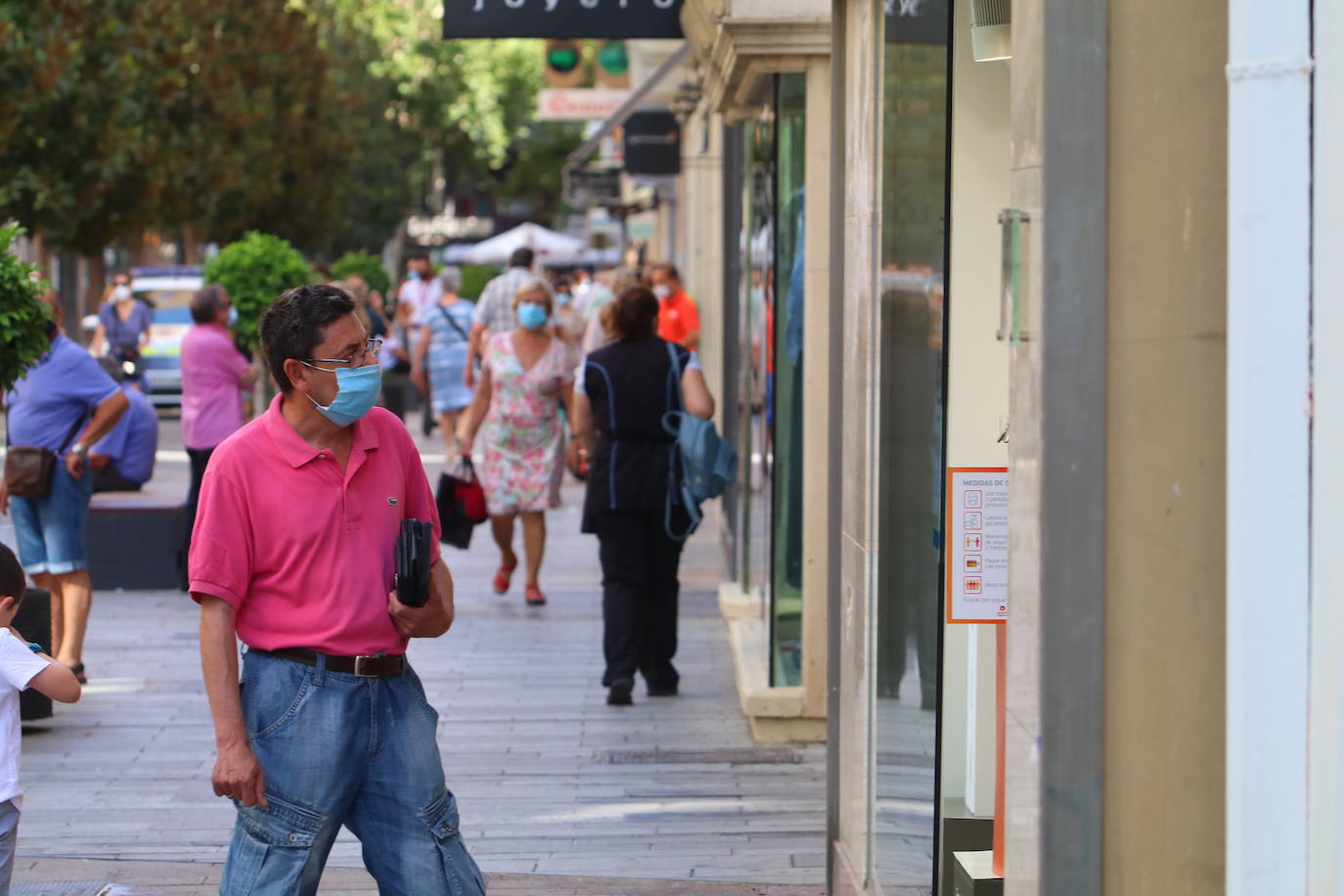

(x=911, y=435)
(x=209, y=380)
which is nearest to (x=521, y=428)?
(x=209, y=380)

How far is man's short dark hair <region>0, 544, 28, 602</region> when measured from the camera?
4.64 meters

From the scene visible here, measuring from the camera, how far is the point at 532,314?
11.0 meters

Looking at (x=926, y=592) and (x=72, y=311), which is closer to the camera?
(x=926, y=592)

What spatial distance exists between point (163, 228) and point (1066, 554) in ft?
123

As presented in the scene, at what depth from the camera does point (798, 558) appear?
809 centimetres

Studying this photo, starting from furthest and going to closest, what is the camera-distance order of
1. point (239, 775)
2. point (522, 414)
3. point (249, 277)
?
point (249, 277) < point (522, 414) < point (239, 775)

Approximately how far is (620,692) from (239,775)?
4.89 metres

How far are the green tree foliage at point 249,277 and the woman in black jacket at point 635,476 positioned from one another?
6.70 metres

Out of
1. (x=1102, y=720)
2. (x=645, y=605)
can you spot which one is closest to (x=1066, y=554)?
(x=1102, y=720)

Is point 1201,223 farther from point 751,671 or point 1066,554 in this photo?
point 751,671

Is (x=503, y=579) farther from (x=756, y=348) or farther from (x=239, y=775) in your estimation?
(x=239, y=775)

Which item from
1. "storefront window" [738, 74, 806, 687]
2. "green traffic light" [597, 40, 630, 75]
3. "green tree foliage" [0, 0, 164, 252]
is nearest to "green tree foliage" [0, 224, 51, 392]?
"storefront window" [738, 74, 806, 687]

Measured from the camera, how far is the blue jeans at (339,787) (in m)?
3.83

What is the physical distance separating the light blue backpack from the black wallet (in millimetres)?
4440
